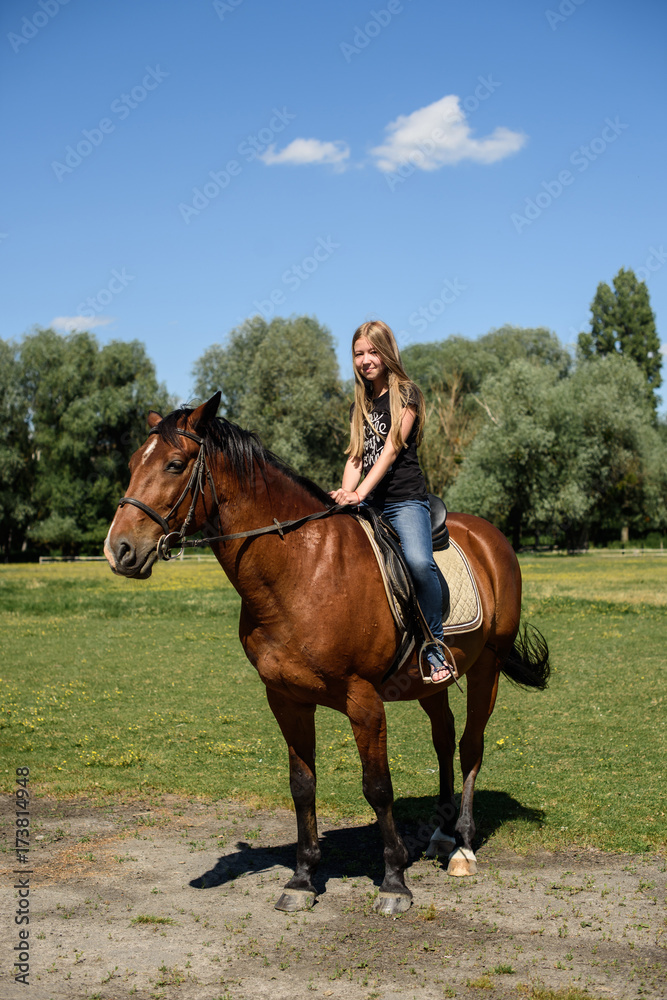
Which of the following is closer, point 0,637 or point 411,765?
point 411,765

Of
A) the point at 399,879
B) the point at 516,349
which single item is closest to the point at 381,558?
the point at 399,879

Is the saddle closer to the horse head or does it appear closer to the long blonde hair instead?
the long blonde hair

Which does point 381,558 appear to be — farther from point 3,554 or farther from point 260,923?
point 3,554

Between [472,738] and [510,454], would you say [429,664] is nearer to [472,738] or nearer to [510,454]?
[472,738]

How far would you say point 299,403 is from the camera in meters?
56.3

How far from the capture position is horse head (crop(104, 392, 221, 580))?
4422 mm

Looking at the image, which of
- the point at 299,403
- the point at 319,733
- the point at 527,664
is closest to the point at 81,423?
the point at 299,403

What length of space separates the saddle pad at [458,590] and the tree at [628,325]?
76.6 meters

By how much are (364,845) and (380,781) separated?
4.93 feet

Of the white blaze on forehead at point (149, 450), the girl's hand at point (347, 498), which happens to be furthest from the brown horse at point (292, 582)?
the girl's hand at point (347, 498)

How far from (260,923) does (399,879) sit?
0.92 meters

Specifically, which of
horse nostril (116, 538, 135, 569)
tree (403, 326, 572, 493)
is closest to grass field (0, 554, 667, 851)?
horse nostril (116, 538, 135, 569)

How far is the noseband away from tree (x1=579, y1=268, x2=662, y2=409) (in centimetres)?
7832

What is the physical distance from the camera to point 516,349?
80.1 meters
